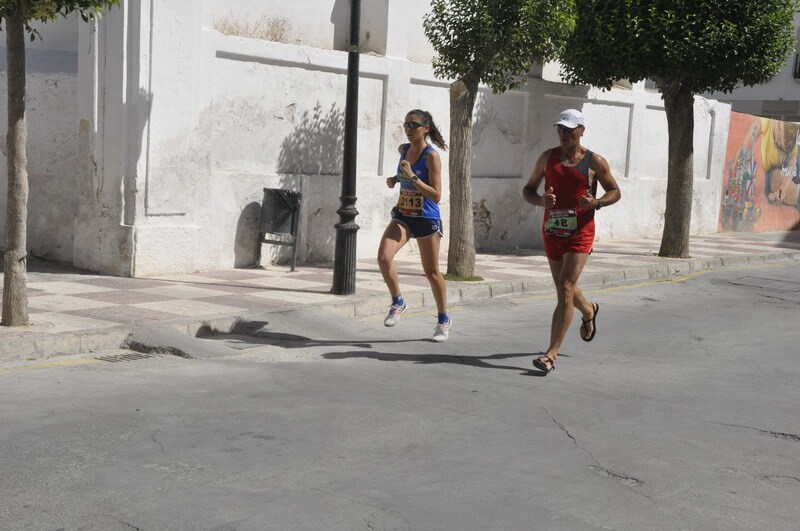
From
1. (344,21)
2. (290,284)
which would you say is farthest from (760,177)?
(290,284)

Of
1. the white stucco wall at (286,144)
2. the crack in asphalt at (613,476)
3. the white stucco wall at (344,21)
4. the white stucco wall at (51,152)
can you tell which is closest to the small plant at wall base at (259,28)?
the white stucco wall at (344,21)

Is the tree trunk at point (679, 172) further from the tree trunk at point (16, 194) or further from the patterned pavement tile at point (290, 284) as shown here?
the tree trunk at point (16, 194)

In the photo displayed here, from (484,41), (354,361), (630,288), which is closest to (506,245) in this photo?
(630,288)

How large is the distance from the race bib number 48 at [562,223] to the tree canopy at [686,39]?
27.7 ft

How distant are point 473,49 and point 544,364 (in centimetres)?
612

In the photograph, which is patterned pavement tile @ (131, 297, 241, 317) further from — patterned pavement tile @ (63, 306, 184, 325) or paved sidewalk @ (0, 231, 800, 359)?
patterned pavement tile @ (63, 306, 184, 325)

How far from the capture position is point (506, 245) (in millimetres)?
17344

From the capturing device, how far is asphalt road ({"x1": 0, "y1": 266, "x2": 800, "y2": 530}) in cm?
461

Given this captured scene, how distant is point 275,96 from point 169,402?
25.0 feet

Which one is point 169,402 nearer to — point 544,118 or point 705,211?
point 544,118

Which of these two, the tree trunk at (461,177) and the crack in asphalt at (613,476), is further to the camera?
the tree trunk at (461,177)

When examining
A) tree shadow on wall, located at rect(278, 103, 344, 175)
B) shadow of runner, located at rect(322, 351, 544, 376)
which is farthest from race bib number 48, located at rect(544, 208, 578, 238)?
tree shadow on wall, located at rect(278, 103, 344, 175)

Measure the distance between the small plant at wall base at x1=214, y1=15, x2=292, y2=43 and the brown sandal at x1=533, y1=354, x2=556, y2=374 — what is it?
701 centimetres

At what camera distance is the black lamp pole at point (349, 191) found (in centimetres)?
1094
